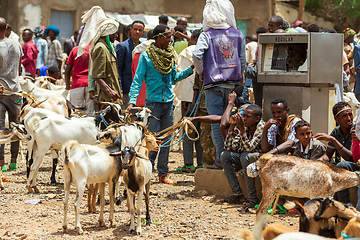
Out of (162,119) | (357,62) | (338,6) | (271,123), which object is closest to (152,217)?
(271,123)

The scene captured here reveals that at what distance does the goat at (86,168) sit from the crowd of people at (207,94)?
1509 mm

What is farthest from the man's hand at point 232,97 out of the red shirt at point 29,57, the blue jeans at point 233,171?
the red shirt at point 29,57

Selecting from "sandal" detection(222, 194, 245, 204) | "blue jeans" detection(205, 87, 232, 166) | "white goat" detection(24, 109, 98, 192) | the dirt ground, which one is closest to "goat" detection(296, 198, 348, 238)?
the dirt ground

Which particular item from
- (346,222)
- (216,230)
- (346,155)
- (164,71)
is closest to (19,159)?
(164,71)

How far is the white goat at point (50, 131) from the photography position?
8.09 m

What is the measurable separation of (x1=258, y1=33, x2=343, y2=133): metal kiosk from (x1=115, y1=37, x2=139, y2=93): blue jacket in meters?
2.74

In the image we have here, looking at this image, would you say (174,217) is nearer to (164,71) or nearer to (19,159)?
(164,71)

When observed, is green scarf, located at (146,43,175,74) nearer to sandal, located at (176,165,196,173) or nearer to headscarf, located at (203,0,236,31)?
headscarf, located at (203,0,236,31)

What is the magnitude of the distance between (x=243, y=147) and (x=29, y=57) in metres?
8.71

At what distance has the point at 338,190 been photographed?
6.05 m

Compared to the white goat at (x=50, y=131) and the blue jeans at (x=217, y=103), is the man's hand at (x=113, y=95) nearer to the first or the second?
the white goat at (x=50, y=131)

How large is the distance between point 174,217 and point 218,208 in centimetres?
64

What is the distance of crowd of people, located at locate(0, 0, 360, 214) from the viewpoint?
6715 mm

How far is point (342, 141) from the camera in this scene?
22.1ft
